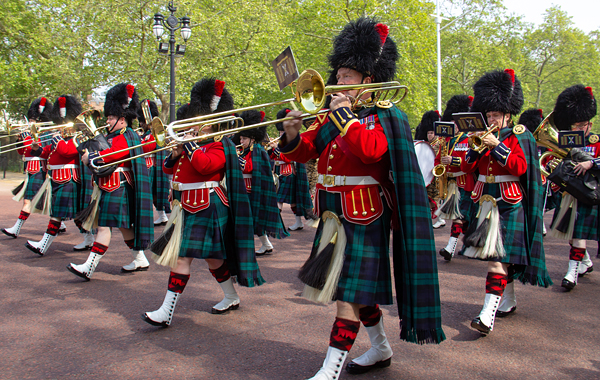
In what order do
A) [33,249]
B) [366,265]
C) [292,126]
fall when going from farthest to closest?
[33,249]
[292,126]
[366,265]

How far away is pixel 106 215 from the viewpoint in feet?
18.0

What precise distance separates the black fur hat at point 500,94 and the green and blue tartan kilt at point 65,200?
5240 millimetres

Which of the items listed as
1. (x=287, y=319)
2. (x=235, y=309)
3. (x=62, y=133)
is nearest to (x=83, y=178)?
(x=62, y=133)

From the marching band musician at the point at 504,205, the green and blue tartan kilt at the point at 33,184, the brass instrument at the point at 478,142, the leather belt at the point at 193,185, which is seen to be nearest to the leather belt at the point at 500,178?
the marching band musician at the point at 504,205

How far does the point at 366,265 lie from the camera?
9.36 ft

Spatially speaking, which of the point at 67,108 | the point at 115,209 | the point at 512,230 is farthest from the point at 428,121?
the point at 67,108

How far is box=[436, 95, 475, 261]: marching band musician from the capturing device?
618 cm

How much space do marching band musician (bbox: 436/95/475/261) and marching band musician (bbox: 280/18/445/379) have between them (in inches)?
128

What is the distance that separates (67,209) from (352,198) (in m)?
5.12

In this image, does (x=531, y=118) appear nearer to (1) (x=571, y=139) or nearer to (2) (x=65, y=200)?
(1) (x=571, y=139)

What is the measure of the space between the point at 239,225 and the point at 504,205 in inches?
85.7

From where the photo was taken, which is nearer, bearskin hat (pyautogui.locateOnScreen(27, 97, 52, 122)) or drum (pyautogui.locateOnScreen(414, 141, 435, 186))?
drum (pyautogui.locateOnScreen(414, 141, 435, 186))

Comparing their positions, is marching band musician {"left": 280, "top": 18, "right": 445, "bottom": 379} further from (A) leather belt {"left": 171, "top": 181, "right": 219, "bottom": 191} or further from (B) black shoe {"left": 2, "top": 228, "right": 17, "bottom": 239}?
(B) black shoe {"left": 2, "top": 228, "right": 17, "bottom": 239}

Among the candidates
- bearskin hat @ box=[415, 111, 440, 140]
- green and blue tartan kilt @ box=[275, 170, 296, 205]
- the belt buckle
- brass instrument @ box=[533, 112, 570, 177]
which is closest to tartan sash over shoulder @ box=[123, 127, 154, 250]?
the belt buckle
